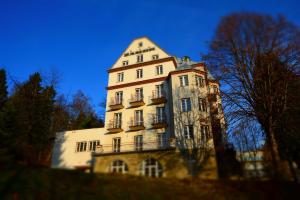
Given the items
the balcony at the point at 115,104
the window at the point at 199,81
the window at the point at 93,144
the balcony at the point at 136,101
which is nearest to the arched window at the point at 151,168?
the window at the point at 93,144

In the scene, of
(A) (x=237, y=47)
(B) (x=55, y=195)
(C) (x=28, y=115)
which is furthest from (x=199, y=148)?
(C) (x=28, y=115)

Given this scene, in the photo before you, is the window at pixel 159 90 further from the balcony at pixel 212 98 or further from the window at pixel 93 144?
the window at pixel 93 144

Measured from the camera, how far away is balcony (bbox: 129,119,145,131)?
27.5 m

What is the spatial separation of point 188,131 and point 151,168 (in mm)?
5800

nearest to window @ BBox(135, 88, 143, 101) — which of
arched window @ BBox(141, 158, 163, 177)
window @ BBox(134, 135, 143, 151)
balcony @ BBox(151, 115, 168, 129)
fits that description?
balcony @ BBox(151, 115, 168, 129)

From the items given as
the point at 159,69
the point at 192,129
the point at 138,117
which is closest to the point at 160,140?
the point at 192,129

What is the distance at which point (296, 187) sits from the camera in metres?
18.2

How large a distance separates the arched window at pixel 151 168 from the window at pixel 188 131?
4644mm

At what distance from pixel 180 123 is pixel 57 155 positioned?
583 inches

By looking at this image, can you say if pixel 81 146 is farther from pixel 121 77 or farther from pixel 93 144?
pixel 121 77

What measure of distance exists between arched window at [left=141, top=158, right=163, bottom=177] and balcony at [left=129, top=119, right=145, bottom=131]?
5.68 meters

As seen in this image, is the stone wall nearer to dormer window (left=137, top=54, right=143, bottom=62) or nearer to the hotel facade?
the hotel facade

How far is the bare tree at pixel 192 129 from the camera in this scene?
2216cm

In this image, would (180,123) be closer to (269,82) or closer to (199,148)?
(199,148)
